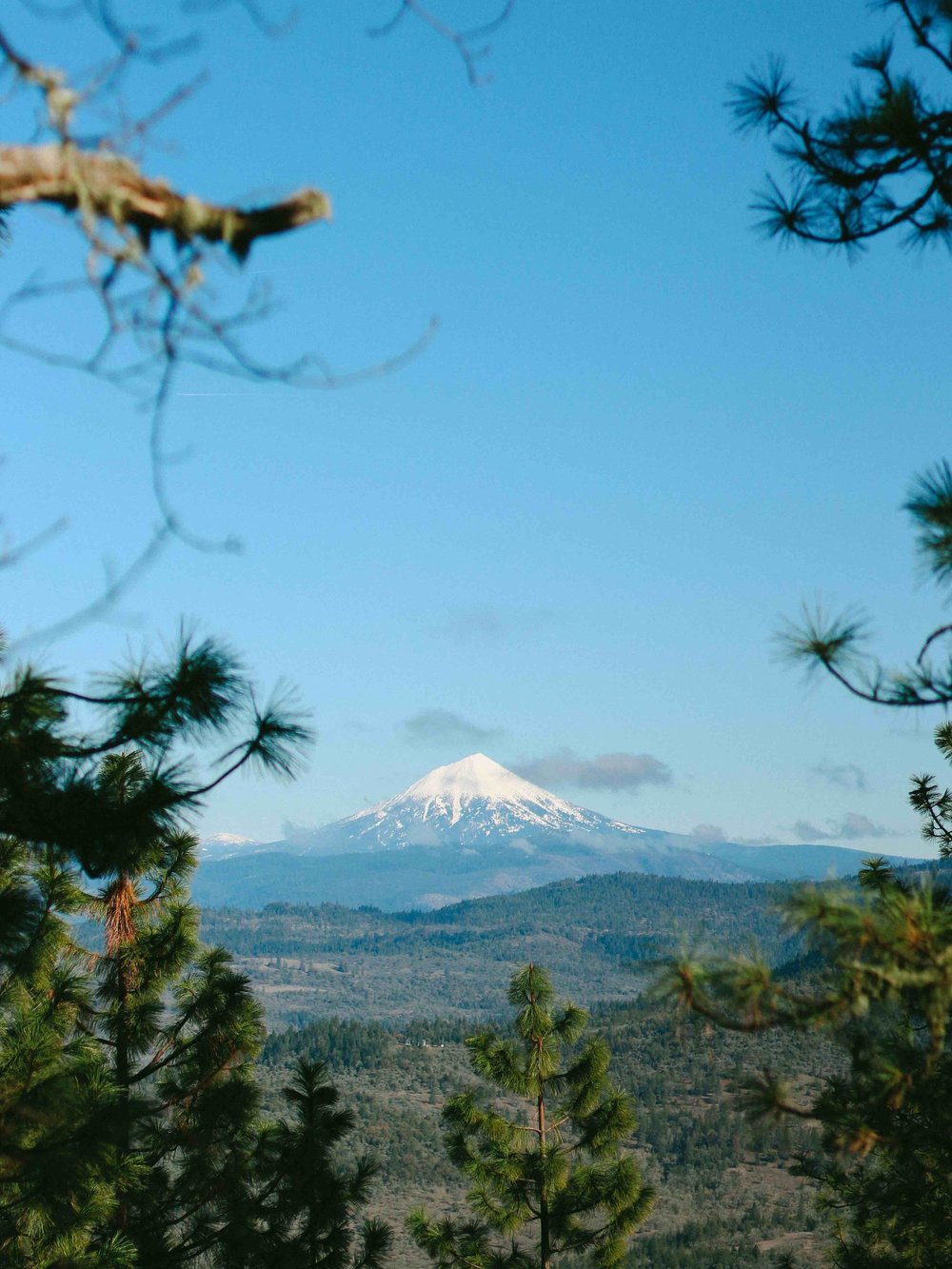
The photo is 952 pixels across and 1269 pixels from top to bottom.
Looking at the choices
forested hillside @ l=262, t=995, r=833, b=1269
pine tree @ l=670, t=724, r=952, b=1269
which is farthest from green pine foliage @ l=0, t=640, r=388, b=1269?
forested hillside @ l=262, t=995, r=833, b=1269

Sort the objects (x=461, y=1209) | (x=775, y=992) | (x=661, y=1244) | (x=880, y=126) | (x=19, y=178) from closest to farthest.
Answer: (x=19, y=178) < (x=775, y=992) < (x=880, y=126) < (x=661, y=1244) < (x=461, y=1209)

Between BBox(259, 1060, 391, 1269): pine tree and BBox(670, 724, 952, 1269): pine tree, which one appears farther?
BBox(259, 1060, 391, 1269): pine tree

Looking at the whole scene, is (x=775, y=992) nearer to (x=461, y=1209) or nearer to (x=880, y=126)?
(x=880, y=126)

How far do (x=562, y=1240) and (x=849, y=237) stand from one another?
44.3 ft

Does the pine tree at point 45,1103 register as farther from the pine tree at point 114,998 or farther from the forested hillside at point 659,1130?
the forested hillside at point 659,1130

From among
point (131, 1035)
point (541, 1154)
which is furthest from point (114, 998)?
point (541, 1154)

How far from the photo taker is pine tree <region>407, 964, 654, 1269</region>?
14352 millimetres

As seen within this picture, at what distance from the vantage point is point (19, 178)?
230cm

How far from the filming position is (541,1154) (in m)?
14.5

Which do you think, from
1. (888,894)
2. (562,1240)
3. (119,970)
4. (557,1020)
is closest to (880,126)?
(888,894)

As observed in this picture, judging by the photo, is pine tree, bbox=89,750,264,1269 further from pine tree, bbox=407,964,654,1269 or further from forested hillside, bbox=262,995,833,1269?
forested hillside, bbox=262,995,833,1269

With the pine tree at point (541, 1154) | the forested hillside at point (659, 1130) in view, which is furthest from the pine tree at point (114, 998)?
the forested hillside at point (659, 1130)

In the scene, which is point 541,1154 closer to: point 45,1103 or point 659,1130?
point 45,1103

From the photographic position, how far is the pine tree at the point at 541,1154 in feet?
47.1
